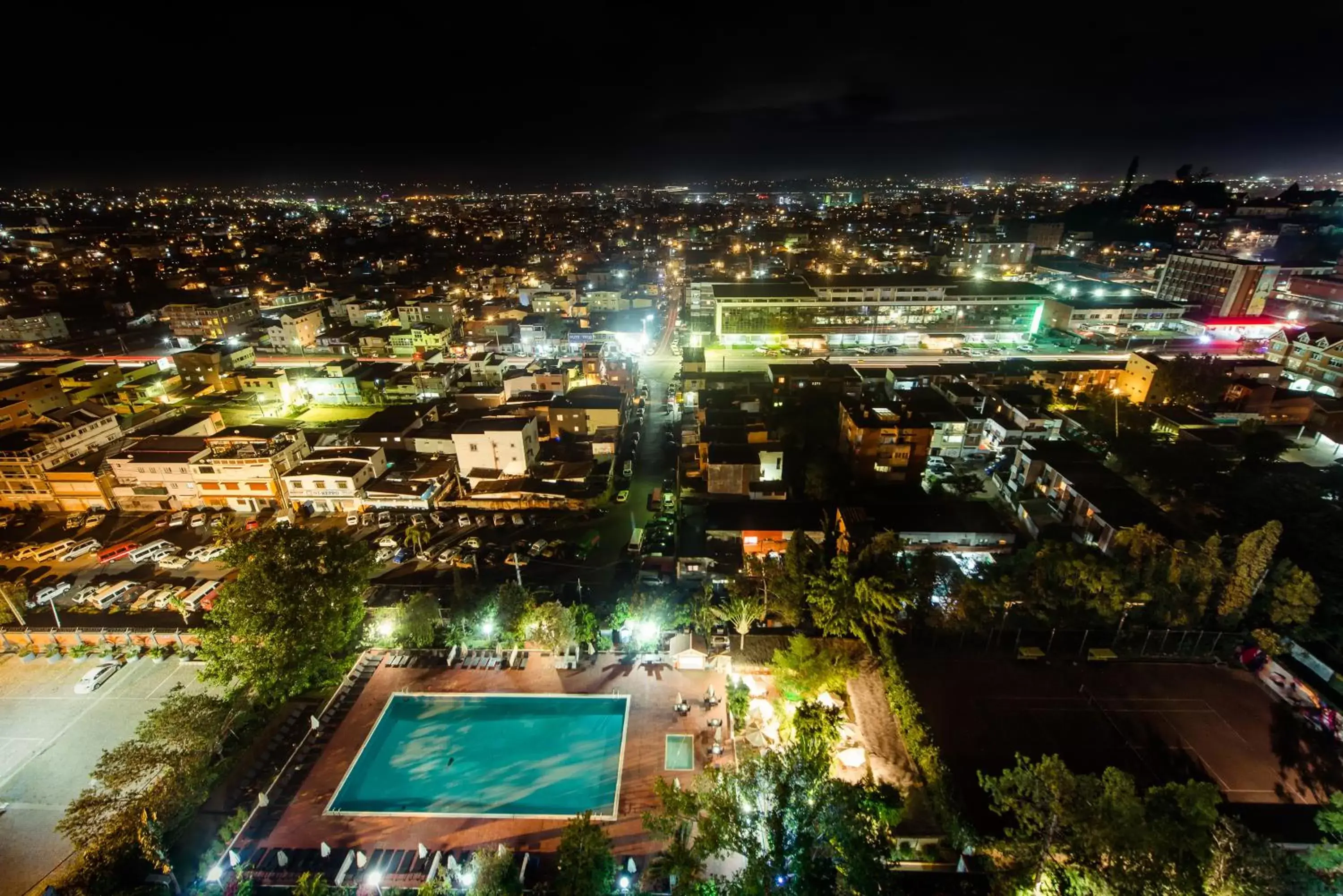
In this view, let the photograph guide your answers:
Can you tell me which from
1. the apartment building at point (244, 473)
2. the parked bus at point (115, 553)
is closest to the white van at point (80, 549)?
the parked bus at point (115, 553)

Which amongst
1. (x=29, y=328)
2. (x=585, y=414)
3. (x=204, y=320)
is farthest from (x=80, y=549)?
(x=29, y=328)

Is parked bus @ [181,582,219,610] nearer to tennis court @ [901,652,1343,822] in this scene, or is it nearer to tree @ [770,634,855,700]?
tree @ [770,634,855,700]

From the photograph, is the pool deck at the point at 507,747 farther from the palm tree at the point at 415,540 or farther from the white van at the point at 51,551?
the white van at the point at 51,551

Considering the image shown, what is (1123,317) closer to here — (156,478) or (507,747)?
(507,747)

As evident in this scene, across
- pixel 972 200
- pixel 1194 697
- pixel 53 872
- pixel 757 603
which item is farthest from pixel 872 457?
pixel 972 200

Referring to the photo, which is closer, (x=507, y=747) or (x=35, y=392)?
(x=507, y=747)

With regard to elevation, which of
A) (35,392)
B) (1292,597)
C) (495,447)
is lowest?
(495,447)
